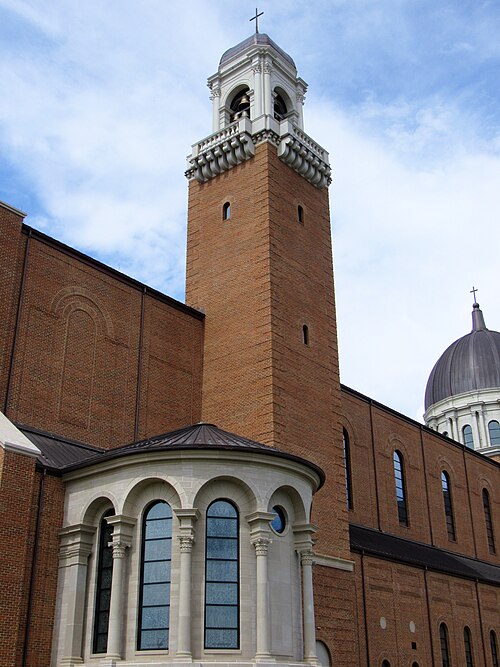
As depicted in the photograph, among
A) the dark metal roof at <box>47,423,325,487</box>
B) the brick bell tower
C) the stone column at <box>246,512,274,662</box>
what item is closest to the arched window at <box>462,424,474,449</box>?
the brick bell tower

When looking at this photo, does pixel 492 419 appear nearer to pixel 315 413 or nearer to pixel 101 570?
pixel 315 413

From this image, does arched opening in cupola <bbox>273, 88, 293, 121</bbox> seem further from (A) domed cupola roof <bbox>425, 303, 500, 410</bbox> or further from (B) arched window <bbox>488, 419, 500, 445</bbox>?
(B) arched window <bbox>488, 419, 500, 445</bbox>

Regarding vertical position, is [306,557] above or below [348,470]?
below

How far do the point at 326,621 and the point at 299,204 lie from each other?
17.1 m

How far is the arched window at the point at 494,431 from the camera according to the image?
217 ft

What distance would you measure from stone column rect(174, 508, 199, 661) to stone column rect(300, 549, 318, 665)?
3714mm

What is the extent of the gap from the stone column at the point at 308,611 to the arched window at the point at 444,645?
1729cm

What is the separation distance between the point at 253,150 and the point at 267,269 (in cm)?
600

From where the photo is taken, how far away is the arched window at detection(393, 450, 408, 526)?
142ft

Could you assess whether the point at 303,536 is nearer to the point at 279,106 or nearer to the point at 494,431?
the point at 279,106

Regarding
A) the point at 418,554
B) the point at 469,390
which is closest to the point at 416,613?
the point at 418,554

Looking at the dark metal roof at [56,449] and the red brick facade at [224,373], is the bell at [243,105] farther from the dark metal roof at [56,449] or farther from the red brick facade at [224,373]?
the dark metal roof at [56,449]

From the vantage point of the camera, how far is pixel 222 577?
2106cm

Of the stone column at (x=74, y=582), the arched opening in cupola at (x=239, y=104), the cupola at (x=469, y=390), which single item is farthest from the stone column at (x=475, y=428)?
the stone column at (x=74, y=582)
